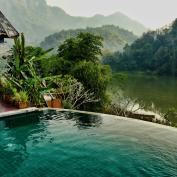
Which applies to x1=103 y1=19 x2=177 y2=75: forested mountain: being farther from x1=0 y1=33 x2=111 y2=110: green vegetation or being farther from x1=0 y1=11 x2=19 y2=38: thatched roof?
x1=0 y1=11 x2=19 y2=38: thatched roof

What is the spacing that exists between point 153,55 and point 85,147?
76613 mm

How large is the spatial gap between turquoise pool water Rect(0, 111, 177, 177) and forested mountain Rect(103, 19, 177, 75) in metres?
64.2

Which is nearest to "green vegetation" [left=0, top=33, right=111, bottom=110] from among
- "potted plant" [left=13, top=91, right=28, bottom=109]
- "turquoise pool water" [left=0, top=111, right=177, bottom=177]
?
"potted plant" [left=13, top=91, right=28, bottom=109]

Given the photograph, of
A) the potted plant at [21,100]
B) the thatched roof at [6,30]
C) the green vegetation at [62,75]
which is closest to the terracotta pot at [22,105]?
the potted plant at [21,100]

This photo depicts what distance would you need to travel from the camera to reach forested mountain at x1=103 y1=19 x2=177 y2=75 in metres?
75.4

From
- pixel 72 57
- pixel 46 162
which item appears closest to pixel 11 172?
pixel 46 162

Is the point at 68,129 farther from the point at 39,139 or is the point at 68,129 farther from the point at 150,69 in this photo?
the point at 150,69

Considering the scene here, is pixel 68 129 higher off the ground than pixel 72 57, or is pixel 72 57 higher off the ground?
pixel 72 57

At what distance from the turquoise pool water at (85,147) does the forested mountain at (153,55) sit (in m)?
64.2

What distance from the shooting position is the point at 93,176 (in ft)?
23.1

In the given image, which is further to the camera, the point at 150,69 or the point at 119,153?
the point at 150,69

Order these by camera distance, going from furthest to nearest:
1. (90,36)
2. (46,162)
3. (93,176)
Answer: (90,36) → (46,162) → (93,176)

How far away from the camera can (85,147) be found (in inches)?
345

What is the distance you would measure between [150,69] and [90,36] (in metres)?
56.4
